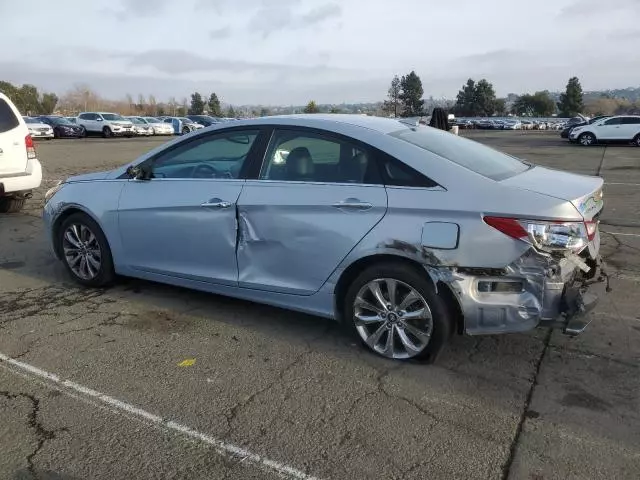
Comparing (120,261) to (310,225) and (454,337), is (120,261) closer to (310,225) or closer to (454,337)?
(310,225)

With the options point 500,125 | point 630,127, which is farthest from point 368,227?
Answer: point 500,125

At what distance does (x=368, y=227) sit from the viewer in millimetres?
3756

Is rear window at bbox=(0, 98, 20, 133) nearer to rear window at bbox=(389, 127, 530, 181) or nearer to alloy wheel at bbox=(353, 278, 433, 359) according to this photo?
rear window at bbox=(389, 127, 530, 181)

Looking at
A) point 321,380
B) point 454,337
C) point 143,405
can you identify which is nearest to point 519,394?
point 454,337

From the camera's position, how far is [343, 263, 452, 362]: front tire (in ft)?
11.9

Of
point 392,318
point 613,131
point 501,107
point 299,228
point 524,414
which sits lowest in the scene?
point 501,107

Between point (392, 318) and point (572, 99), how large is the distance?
4114 inches

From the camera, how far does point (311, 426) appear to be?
3.12 metres

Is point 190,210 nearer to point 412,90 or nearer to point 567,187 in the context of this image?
point 567,187

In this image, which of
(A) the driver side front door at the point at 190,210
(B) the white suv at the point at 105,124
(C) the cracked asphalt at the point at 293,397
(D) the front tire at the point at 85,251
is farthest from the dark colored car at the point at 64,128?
(A) the driver side front door at the point at 190,210

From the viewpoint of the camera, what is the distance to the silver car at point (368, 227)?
3445mm

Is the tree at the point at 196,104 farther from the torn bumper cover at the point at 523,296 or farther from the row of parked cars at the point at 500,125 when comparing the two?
the torn bumper cover at the point at 523,296

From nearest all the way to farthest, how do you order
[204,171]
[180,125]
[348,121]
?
[348,121] → [204,171] → [180,125]

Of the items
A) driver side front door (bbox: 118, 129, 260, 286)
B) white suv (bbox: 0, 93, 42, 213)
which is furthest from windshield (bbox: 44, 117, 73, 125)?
driver side front door (bbox: 118, 129, 260, 286)
